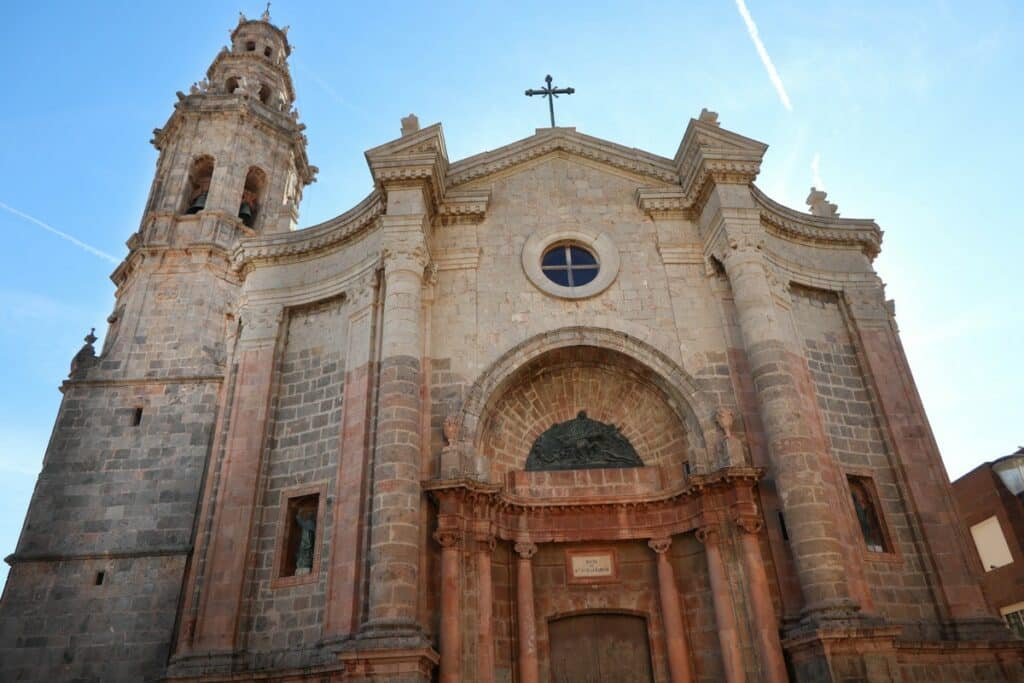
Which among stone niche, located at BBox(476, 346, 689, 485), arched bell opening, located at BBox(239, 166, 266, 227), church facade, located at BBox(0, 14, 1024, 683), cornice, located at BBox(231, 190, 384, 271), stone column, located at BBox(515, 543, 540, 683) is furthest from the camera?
arched bell opening, located at BBox(239, 166, 266, 227)

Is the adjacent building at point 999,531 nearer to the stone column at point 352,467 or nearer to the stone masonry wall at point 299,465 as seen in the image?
the stone column at point 352,467

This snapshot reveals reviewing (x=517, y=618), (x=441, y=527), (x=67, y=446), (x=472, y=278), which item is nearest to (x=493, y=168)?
(x=472, y=278)

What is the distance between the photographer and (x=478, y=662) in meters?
11.9

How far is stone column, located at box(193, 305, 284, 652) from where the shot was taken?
12.6m

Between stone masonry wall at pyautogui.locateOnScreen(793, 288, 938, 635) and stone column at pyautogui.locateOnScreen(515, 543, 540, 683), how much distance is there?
18.2 ft

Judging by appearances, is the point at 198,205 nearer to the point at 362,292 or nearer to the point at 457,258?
the point at 362,292

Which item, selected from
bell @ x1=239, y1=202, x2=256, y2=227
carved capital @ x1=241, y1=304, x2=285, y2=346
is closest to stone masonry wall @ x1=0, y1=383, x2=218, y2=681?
carved capital @ x1=241, y1=304, x2=285, y2=346

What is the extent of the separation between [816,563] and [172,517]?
42.5ft

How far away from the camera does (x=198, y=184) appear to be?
2283 centimetres

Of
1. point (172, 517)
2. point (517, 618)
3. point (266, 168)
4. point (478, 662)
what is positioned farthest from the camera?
point (266, 168)

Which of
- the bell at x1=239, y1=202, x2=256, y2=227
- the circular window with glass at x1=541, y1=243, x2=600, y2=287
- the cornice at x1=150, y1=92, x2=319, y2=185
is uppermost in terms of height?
the cornice at x1=150, y1=92, x2=319, y2=185

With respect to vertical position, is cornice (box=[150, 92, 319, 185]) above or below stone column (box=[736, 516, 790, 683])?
above

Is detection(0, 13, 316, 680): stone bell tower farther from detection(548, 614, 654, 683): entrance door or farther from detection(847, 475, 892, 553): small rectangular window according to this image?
detection(847, 475, 892, 553): small rectangular window

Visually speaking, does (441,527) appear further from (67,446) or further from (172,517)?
(67,446)
